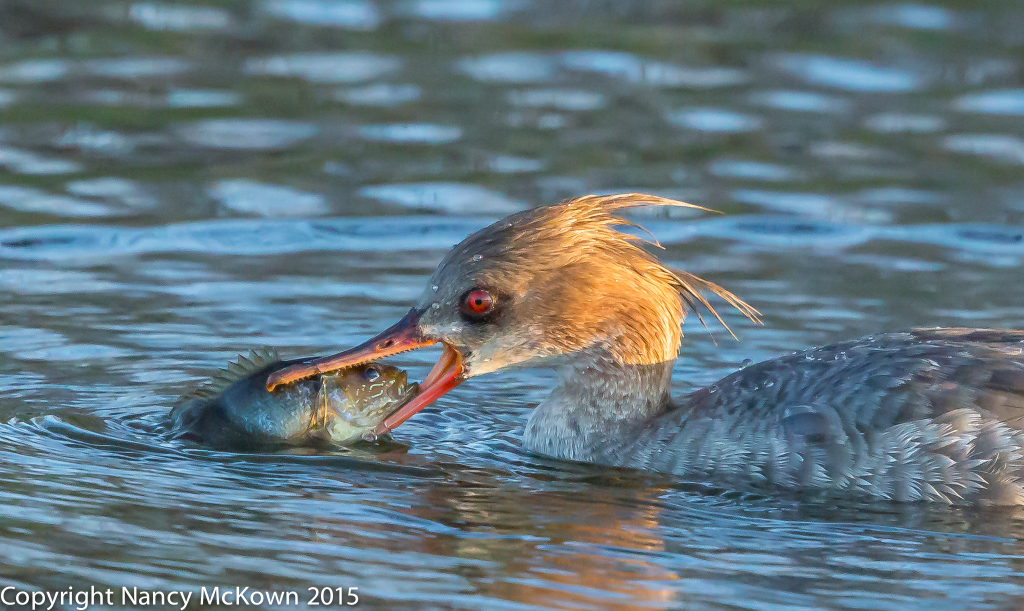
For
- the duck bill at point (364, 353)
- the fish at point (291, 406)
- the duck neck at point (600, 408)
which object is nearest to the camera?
the duck bill at point (364, 353)

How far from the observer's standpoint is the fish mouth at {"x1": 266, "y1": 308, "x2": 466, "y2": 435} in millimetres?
7727

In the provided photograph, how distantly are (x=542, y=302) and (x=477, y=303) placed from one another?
0.34m

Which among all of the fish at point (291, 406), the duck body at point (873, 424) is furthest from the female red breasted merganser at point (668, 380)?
the fish at point (291, 406)

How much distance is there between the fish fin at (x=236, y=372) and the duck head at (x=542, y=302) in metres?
0.33

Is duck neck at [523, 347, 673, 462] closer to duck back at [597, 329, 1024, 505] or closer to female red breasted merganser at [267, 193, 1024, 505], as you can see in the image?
female red breasted merganser at [267, 193, 1024, 505]

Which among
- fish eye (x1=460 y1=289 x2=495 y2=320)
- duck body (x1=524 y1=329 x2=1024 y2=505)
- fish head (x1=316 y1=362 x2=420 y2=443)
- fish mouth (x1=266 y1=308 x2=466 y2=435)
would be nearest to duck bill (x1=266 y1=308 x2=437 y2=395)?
fish mouth (x1=266 y1=308 x2=466 y2=435)

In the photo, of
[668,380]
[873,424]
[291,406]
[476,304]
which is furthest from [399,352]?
[873,424]

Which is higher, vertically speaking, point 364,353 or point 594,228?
point 594,228

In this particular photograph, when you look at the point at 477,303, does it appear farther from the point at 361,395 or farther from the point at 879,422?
the point at 879,422

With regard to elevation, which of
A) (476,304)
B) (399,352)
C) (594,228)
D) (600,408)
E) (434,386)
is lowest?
(600,408)

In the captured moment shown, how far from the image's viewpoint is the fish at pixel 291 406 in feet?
26.1

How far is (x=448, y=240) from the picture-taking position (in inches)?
452

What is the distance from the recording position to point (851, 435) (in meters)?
7.44

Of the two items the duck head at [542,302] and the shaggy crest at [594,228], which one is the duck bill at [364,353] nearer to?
the duck head at [542,302]
